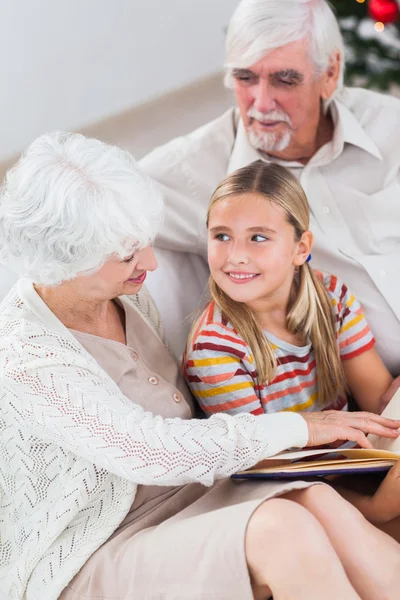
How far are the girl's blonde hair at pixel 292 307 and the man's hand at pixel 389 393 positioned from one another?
0.32 ft

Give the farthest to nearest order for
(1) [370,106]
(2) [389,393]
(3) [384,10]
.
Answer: (3) [384,10]
(1) [370,106]
(2) [389,393]

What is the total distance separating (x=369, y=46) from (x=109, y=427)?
2189 millimetres

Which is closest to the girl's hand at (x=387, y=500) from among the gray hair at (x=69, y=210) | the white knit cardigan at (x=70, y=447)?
the white knit cardigan at (x=70, y=447)

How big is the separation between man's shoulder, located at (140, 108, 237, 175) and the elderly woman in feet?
1.89

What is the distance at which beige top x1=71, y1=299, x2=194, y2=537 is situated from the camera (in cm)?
167

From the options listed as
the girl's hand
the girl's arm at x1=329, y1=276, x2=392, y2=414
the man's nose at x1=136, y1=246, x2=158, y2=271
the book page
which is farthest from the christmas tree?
the girl's hand

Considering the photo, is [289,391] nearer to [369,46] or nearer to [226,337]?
[226,337]

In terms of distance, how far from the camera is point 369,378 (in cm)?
198

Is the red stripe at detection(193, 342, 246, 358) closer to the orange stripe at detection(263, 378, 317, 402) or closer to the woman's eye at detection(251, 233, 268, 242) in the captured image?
the orange stripe at detection(263, 378, 317, 402)

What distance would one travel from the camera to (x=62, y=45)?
381 centimetres

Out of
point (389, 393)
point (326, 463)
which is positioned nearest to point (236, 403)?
point (326, 463)

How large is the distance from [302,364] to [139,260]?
477 mm

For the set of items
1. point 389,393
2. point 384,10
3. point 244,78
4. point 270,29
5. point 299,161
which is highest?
point 270,29

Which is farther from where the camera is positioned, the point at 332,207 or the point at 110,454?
the point at 332,207
